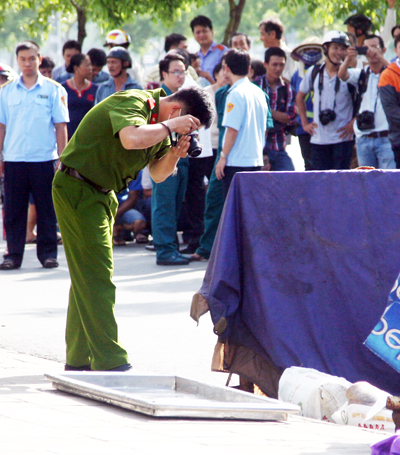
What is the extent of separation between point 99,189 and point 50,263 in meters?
4.63

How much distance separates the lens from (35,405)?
159 inches

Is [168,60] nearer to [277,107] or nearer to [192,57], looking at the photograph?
[277,107]

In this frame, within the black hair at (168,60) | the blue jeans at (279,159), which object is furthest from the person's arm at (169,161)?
the blue jeans at (279,159)

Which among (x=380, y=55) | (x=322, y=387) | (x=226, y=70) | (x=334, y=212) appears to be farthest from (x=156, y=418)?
Answer: (x=380, y=55)

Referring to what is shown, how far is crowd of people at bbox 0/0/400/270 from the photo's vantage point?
8.93m

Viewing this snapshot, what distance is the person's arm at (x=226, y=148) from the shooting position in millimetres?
8812

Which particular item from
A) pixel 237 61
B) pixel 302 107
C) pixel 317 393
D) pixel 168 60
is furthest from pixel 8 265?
pixel 317 393

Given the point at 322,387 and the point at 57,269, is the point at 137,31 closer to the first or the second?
the point at 57,269

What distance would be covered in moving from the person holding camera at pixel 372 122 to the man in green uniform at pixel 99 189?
17.2 ft

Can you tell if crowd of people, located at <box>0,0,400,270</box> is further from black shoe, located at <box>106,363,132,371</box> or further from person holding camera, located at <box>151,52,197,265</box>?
black shoe, located at <box>106,363,132,371</box>

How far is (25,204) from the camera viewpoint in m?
9.31

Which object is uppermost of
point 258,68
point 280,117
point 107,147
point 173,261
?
point 258,68

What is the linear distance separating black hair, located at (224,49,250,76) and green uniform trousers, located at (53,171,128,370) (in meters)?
4.20

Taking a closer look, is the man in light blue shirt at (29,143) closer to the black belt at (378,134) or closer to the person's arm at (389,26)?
the black belt at (378,134)
